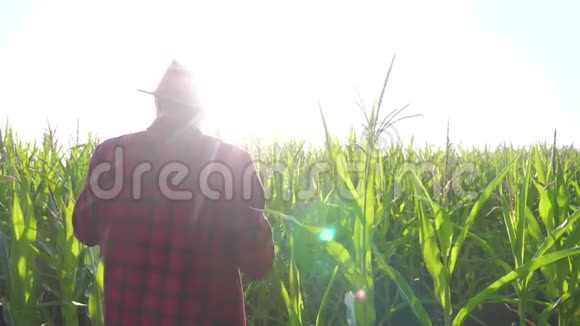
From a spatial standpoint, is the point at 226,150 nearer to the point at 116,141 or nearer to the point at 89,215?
the point at 116,141

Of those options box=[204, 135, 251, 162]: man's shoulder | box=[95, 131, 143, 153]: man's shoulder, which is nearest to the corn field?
box=[204, 135, 251, 162]: man's shoulder

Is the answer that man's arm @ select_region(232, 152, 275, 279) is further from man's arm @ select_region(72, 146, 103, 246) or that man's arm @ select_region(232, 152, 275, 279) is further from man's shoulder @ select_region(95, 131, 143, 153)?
man's arm @ select_region(72, 146, 103, 246)

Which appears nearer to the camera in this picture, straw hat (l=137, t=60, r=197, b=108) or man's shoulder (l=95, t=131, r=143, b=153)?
straw hat (l=137, t=60, r=197, b=108)

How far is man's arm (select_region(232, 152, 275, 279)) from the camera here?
1.40 meters

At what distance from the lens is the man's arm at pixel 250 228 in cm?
140

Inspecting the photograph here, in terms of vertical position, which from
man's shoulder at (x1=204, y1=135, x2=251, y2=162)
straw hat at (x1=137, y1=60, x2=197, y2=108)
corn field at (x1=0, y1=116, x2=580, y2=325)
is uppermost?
straw hat at (x1=137, y1=60, x2=197, y2=108)

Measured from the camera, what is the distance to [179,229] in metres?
1.38

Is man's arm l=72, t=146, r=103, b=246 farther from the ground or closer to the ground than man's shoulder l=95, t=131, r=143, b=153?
closer to the ground

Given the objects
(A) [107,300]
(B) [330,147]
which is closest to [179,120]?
(B) [330,147]

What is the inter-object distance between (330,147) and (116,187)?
2.06ft

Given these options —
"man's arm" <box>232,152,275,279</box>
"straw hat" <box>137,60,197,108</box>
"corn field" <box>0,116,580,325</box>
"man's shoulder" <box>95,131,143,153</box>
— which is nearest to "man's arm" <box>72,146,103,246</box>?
"man's shoulder" <box>95,131,143,153</box>

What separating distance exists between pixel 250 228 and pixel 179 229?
199 millimetres

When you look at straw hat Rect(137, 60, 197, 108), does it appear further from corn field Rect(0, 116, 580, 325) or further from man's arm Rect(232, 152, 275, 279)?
corn field Rect(0, 116, 580, 325)

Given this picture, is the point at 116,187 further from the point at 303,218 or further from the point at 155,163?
the point at 303,218
